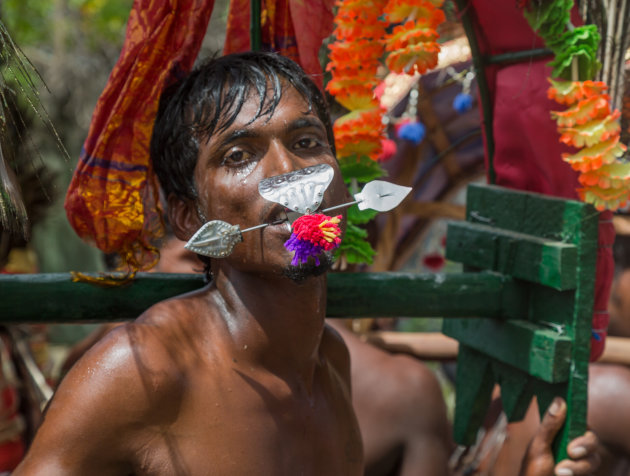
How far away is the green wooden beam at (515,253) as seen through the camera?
2.05 meters

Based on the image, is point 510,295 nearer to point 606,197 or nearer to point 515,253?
point 515,253

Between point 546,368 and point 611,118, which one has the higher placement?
point 611,118

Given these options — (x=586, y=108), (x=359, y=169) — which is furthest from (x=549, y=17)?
(x=359, y=169)

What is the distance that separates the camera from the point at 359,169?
218 centimetres

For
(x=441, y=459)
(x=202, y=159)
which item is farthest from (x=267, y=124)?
(x=441, y=459)

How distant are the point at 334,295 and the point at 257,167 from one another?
1.67 ft

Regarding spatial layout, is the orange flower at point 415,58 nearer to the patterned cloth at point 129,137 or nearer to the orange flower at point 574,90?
the orange flower at point 574,90

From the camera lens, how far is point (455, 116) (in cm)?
464

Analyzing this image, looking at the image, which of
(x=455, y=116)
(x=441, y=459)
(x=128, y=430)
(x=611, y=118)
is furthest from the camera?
(x=455, y=116)

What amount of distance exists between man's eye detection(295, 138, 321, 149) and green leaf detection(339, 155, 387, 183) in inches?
17.4

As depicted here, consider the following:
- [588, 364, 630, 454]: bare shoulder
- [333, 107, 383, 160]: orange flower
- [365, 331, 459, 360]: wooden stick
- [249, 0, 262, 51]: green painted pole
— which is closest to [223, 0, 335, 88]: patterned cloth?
[249, 0, 262, 51]: green painted pole

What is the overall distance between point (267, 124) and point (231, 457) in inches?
26.5

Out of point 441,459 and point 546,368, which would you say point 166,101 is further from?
point 441,459

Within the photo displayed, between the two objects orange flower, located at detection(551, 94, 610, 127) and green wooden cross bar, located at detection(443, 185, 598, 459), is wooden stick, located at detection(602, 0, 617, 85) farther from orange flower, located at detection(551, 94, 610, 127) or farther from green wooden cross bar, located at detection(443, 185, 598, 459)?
green wooden cross bar, located at detection(443, 185, 598, 459)
